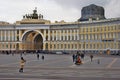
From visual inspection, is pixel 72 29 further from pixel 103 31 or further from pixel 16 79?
pixel 16 79

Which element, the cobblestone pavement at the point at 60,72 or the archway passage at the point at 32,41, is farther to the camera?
the archway passage at the point at 32,41

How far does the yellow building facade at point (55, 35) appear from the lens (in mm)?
141125

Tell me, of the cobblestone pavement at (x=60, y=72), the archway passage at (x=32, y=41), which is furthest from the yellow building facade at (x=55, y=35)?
the cobblestone pavement at (x=60, y=72)

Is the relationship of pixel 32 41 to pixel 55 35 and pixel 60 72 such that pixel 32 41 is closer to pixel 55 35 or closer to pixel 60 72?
pixel 55 35

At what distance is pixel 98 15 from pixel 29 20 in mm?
35645

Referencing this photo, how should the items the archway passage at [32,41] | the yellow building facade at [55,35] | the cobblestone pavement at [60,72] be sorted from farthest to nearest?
the archway passage at [32,41] < the yellow building facade at [55,35] < the cobblestone pavement at [60,72]

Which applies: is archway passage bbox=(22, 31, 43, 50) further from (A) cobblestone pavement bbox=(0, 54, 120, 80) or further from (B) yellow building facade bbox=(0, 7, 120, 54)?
(A) cobblestone pavement bbox=(0, 54, 120, 80)

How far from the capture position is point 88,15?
176375mm

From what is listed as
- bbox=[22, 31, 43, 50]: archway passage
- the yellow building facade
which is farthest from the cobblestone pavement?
bbox=[22, 31, 43, 50]: archway passage

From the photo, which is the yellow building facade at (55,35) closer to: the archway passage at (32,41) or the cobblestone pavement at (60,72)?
the archway passage at (32,41)

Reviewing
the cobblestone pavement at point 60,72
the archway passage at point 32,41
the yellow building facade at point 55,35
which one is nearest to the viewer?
the cobblestone pavement at point 60,72

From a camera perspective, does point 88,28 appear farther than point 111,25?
Yes

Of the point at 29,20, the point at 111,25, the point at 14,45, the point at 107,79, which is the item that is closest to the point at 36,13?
the point at 29,20

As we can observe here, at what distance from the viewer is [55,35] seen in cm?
15688
